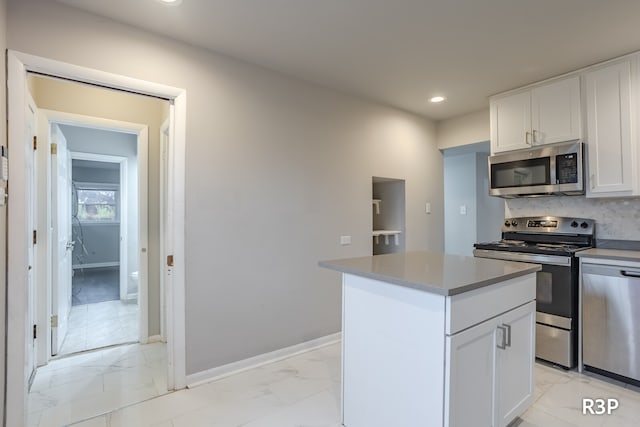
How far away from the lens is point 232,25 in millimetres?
2104

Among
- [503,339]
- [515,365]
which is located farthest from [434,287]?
[515,365]

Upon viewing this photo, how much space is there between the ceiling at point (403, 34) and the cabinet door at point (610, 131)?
0.18 metres

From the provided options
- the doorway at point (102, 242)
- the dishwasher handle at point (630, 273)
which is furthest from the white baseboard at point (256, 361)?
the dishwasher handle at point (630, 273)

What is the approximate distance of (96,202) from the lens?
7.54 metres

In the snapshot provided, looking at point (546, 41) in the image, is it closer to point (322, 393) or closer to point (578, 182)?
point (578, 182)

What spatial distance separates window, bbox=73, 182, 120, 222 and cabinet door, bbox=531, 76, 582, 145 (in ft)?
27.4

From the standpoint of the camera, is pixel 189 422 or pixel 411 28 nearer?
pixel 189 422

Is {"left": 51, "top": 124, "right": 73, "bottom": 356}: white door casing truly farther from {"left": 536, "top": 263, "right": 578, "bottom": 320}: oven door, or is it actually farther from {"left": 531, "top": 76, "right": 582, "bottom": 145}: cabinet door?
{"left": 531, "top": 76, "right": 582, "bottom": 145}: cabinet door

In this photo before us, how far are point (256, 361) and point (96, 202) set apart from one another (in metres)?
6.95

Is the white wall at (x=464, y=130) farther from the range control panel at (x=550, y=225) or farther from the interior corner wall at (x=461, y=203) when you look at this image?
the interior corner wall at (x=461, y=203)

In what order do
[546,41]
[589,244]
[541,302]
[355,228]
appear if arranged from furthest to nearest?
[355,228] → [589,244] → [541,302] → [546,41]

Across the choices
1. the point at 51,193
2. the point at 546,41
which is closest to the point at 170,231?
the point at 51,193

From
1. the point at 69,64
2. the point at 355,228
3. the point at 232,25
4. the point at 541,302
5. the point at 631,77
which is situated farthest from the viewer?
the point at 355,228

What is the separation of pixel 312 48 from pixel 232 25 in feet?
1.94
